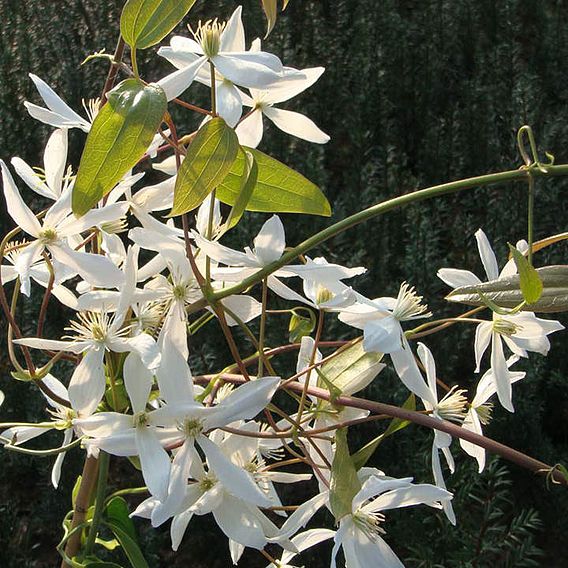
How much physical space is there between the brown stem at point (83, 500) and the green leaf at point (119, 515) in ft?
0.10

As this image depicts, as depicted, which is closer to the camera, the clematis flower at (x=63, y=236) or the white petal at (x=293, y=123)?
the clematis flower at (x=63, y=236)

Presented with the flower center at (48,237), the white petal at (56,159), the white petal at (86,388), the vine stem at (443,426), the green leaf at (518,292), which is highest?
the white petal at (56,159)

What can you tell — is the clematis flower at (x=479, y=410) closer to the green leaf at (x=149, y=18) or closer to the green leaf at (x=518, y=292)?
the green leaf at (x=518, y=292)

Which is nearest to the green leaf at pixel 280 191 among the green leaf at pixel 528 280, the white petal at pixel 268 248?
the white petal at pixel 268 248

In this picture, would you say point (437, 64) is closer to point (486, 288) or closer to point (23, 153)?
point (23, 153)

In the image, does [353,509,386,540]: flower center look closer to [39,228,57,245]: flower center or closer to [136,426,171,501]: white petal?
[136,426,171,501]: white petal

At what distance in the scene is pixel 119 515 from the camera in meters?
0.62

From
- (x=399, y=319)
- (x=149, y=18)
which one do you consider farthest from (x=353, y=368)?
(x=149, y=18)

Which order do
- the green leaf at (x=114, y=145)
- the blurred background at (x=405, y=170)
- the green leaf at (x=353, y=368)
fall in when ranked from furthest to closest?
the blurred background at (x=405, y=170)
the green leaf at (x=353, y=368)
the green leaf at (x=114, y=145)

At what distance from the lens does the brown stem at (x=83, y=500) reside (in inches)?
22.2

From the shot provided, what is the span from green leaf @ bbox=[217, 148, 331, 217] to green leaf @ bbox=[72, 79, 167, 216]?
9cm

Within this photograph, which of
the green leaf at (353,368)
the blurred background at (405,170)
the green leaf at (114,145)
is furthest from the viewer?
the blurred background at (405,170)

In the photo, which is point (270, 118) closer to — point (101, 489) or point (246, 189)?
point (246, 189)

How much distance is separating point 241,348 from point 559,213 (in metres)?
0.73
